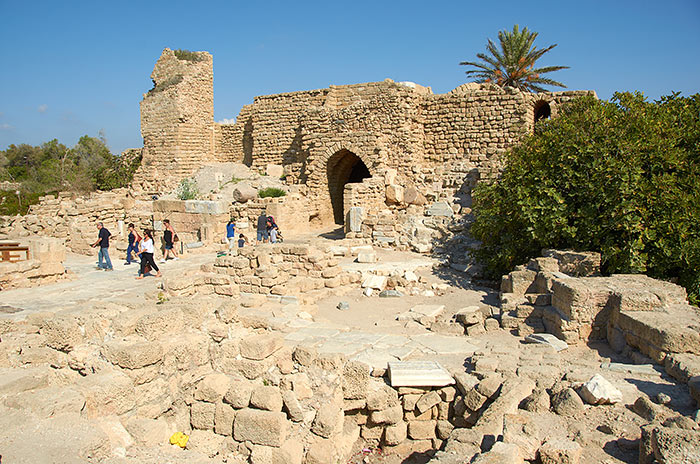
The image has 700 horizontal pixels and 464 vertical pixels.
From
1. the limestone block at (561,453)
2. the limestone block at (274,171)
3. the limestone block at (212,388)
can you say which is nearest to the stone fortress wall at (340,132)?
the limestone block at (274,171)

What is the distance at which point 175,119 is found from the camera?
2222cm

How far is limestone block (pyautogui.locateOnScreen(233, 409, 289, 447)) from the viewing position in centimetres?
438

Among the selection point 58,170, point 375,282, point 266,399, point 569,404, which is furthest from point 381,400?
point 58,170

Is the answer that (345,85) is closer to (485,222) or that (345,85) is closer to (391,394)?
(485,222)

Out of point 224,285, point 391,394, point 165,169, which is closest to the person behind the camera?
point 391,394

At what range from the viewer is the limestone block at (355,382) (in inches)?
205

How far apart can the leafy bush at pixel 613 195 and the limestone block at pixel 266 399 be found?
21.4 feet

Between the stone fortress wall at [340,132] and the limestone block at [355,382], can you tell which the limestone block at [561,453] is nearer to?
the limestone block at [355,382]

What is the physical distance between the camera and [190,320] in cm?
541

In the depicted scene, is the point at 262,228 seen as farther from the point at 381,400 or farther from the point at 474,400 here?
the point at 474,400

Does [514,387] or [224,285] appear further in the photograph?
[224,285]

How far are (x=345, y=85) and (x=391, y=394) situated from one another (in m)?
16.0

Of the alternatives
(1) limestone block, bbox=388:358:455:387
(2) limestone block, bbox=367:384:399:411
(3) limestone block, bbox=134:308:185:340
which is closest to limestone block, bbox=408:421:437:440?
(2) limestone block, bbox=367:384:399:411

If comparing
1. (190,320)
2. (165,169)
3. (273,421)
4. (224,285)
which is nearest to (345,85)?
(165,169)
